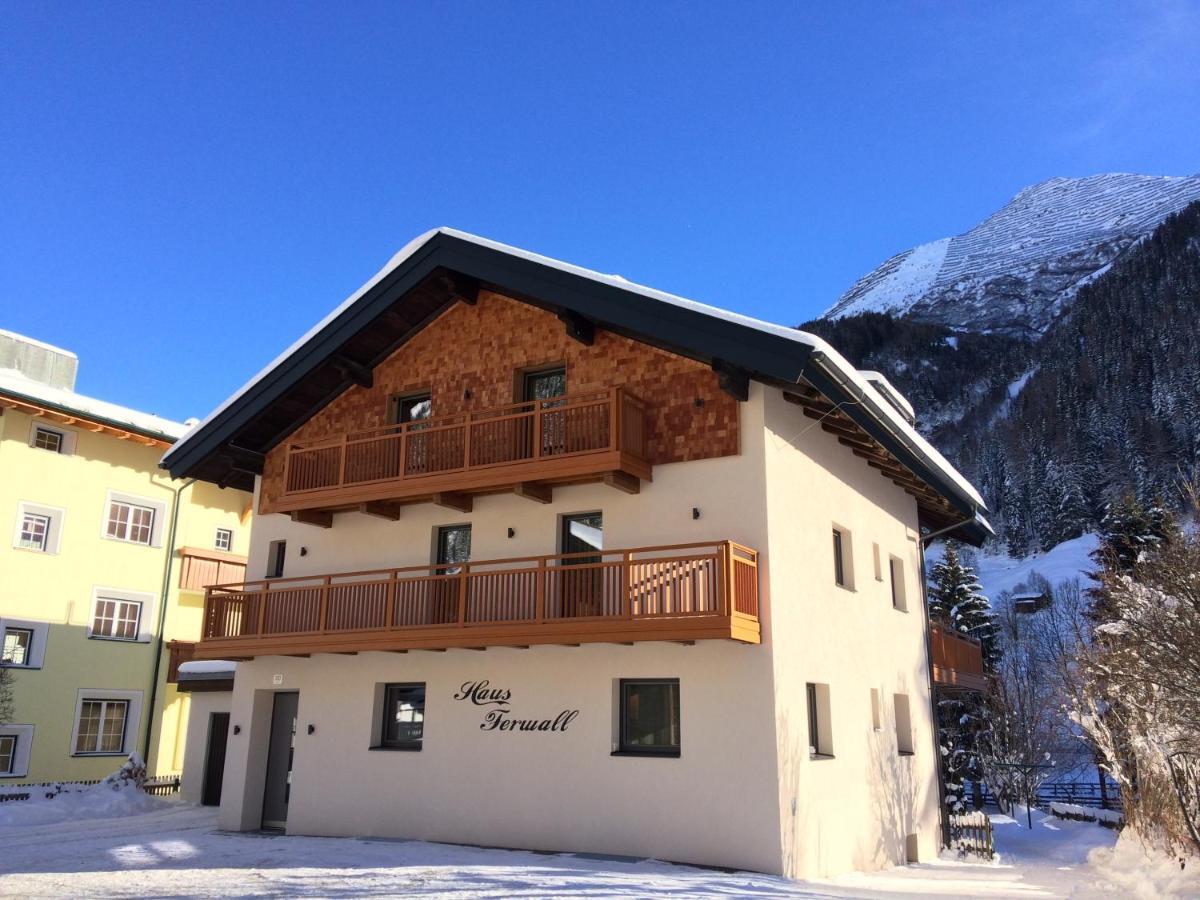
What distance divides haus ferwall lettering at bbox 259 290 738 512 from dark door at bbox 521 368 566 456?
0.32 meters

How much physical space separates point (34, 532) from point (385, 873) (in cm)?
1891

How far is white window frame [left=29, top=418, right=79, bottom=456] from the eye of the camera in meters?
25.8

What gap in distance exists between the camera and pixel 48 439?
2631 centimetres

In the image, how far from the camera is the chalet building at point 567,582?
1373 cm

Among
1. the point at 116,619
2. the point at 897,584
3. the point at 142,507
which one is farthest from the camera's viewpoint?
the point at 142,507

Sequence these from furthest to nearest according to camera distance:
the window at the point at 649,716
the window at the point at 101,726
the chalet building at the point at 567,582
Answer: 1. the window at the point at 101,726
2. the window at the point at 649,716
3. the chalet building at the point at 567,582

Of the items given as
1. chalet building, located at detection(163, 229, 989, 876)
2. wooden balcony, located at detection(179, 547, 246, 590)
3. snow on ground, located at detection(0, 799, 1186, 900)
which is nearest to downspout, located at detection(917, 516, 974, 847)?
chalet building, located at detection(163, 229, 989, 876)

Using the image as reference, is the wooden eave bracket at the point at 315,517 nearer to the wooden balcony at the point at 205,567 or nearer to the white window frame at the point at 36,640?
the white window frame at the point at 36,640

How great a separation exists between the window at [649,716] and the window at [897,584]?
7.30 meters

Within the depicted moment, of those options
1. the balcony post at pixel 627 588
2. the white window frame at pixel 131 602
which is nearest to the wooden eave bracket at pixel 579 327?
the balcony post at pixel 627 588

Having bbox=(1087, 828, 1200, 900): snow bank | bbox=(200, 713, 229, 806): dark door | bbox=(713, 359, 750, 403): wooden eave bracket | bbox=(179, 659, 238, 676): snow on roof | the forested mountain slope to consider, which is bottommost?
bbox=(1087, 828, 1200, 900): snow bank

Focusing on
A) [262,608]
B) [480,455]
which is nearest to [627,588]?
[480,455]

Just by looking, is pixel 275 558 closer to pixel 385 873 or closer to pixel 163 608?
pixel 385 873

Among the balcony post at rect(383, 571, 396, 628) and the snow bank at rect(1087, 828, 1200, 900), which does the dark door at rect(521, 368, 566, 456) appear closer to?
the balcony post at rect(383, 571, 396, 628)
